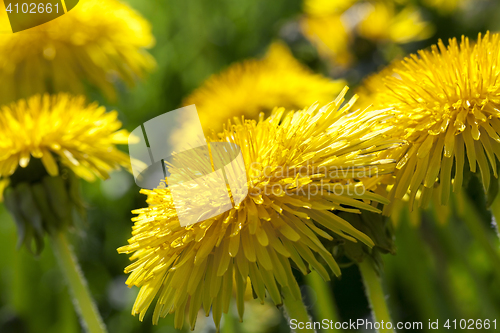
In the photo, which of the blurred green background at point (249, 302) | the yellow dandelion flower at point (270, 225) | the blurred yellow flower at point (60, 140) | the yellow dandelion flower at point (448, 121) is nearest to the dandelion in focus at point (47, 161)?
the blurred yellow flower at point (60, 140)

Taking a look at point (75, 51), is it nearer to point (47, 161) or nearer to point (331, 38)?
point (47, 161)

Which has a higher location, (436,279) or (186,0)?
(186,0)

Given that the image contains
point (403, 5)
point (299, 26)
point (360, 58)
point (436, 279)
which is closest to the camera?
point (436, 279)

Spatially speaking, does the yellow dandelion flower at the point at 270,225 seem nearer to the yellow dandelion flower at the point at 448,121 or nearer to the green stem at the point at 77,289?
the yellow dandelion flower at the point at 448,121

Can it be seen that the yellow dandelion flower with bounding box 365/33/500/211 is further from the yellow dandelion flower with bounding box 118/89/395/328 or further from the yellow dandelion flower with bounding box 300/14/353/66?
the yellow dandelion flower with bounding box 300/14/353/66

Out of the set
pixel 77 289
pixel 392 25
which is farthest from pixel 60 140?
pixel 392 25

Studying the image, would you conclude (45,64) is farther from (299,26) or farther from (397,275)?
(397,275)

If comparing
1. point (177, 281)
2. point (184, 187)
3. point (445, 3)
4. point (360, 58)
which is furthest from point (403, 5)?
point (177, 281)
